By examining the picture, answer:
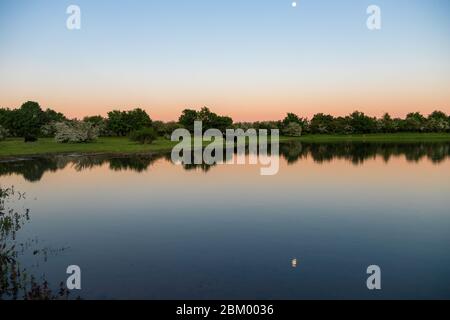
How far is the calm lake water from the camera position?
16.3 metres

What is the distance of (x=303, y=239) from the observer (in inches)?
875

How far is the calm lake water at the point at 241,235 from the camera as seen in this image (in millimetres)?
16266

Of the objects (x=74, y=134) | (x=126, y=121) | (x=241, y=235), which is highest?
(x=126, y=121)

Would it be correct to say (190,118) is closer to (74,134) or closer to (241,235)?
(74,134)

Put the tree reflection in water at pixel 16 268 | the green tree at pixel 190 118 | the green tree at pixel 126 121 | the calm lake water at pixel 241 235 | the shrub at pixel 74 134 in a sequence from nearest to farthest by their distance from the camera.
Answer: the tree reflection in water at pixel 16 268, the calm lake water at pixel 241 235, the shrub at pixel 74 134, the green tree at pixel 126 121, the green tree at pixel 190 118

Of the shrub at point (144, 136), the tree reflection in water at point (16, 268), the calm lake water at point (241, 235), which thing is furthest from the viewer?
the shrub at point (144, 136)

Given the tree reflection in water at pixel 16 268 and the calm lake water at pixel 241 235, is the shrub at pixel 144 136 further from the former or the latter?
the tree reflection in water at pixel 16 268

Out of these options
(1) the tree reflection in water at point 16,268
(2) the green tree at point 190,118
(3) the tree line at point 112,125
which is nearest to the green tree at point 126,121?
(3) the tree line at point 112,125

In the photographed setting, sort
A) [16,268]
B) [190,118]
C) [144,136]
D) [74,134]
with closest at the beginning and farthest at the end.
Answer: [16,268] < [74,134] < [144,136] < [190,118]

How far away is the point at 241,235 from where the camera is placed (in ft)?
76.7

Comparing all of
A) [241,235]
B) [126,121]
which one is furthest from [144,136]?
[241,235]

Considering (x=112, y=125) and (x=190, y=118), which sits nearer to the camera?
(x=112, y=125)

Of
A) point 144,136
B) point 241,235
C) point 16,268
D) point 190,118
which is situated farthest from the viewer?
point 190,118
